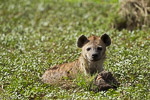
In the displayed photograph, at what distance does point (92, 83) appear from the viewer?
632 cm

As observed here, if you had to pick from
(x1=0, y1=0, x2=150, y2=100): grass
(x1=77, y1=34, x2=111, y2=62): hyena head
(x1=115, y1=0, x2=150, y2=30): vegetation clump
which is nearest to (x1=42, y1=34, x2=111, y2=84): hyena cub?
(x1=77, y1=34, x2=111, y2=62): hyena head

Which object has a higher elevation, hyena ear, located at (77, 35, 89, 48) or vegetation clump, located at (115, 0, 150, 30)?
vegetation clump, located at (115, 0, 150, 30)

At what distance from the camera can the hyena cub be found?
6.83m

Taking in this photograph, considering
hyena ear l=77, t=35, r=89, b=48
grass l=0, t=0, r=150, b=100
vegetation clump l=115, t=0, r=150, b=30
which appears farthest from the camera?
vegetation clump l=115, t=0, r=150, b=30

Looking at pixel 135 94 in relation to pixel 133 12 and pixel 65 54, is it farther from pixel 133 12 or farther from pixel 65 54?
pixel 133 12

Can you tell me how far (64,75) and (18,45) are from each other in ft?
9.77

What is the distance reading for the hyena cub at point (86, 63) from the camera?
683 cm

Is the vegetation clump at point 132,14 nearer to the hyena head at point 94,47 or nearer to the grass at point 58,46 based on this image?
the grass at point 58,46

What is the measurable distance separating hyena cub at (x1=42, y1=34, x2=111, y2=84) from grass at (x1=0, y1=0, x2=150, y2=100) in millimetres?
227

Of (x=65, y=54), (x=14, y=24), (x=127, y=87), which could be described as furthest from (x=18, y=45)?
(x=127, y=87)

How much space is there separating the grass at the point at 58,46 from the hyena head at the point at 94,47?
38 centimetres

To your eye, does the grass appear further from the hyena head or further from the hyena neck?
the hyena head

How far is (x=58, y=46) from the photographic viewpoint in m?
9.28

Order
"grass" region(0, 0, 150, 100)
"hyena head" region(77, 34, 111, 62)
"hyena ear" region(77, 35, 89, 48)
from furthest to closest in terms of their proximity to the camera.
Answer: "hyena ear" region(77, 35, 89, 48) < "hyena head" region(77, 34, 111, 62) < "grass" region(0, 0, 150, 100)
